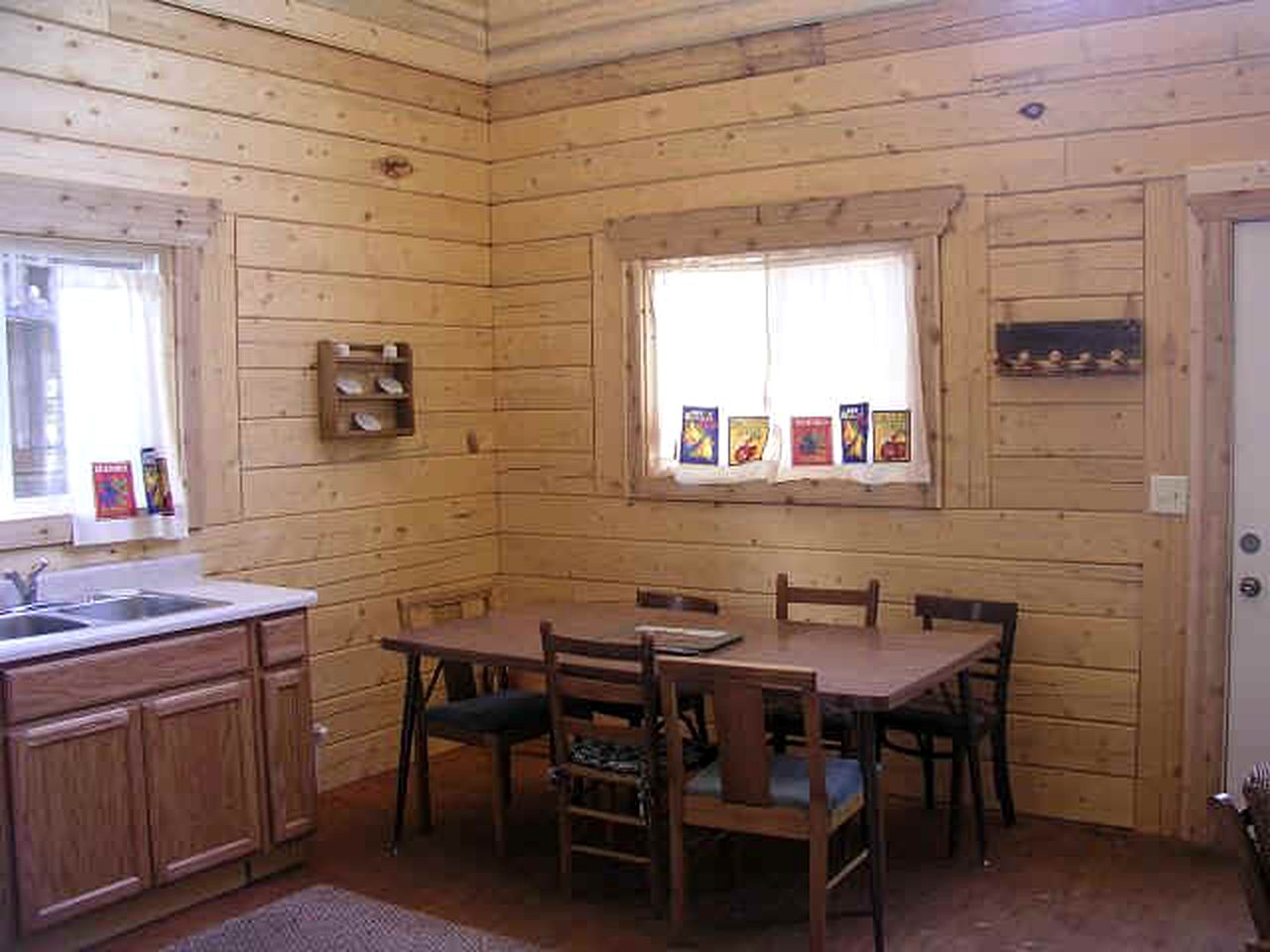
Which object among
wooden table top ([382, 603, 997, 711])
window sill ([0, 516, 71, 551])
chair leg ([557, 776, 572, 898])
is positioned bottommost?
chair leg ([557, 776, 572, 898])

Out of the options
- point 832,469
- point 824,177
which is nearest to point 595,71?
point 824,177

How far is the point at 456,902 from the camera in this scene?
4023 mm

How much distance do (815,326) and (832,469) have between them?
21.2 inches

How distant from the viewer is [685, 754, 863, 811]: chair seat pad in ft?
11.4

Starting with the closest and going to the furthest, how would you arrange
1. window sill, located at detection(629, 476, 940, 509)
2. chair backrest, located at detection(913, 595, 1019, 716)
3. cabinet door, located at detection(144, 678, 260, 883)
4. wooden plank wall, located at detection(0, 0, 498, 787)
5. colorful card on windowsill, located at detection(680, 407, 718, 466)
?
cabinet door, located at detection(144, 678, 260, 883), wooden plank wall, located at detection(0, 0, 498, 787), chair backrest, located at detection(913, 595, 1019, 716), window sill, located at detection(629, 476, 940, 509), colorful card on windowsill, located at detection(680, 407, 718, 466)

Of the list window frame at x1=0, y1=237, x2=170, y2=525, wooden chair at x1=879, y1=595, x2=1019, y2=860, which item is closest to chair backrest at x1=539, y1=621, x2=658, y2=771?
wooden chair at x1=879, y1=595, x2=1019, y2=860

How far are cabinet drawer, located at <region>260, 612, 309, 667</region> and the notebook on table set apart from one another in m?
1.07

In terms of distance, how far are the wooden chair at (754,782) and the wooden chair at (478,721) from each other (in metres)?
0.84

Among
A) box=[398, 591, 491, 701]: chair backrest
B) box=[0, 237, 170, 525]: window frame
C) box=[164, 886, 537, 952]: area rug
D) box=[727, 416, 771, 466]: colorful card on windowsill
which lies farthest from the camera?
box=[727, 416, 771, 466]: colorful card on windowsill

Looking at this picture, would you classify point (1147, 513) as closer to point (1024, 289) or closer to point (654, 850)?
point (1024, 289)

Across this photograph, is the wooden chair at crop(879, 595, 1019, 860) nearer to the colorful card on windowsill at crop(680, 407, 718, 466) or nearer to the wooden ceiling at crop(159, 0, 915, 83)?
the colorful card on windowsill at crop(680, 407, 718, 466)

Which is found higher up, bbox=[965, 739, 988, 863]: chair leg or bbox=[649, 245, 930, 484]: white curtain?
bbox=[649, 245, 930, 484]: white curtain

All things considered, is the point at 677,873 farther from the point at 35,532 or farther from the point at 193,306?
the point at 193,306

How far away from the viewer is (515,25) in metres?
5.64
